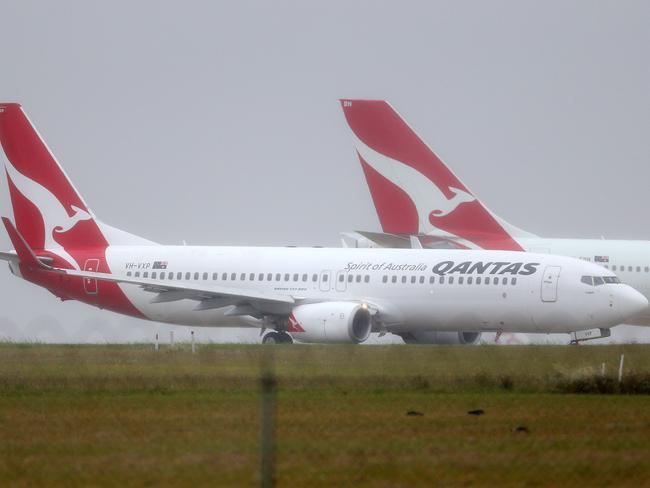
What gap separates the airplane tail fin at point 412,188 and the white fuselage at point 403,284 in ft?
21.6

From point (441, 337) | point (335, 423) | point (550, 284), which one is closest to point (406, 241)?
point (441, 337)

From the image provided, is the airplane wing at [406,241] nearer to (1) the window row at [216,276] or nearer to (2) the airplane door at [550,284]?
(1) the window row at [216,276]

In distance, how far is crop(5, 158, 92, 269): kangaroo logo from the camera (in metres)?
56.7

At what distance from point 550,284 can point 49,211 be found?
1906 cm

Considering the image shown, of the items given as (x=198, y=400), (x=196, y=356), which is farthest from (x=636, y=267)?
(x=198, y=400)

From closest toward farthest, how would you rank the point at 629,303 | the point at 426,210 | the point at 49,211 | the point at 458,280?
the point at 629,303
the point at 458,280
the point at 49,211
the point at 426,210

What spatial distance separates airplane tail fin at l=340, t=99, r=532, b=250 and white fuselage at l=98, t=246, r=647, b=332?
6.59 m

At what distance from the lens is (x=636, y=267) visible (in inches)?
2109

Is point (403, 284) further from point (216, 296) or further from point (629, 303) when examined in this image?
point (629, 303)

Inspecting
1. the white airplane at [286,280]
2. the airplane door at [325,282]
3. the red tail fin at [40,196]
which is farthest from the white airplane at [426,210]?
the red tail fin at [40,196]

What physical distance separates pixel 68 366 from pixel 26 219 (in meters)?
21.4

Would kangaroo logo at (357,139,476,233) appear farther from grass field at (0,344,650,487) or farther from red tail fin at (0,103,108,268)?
grass field at (0,344,650,487)

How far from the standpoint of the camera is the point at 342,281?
2064 inches

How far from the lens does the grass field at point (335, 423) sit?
18.0 m
